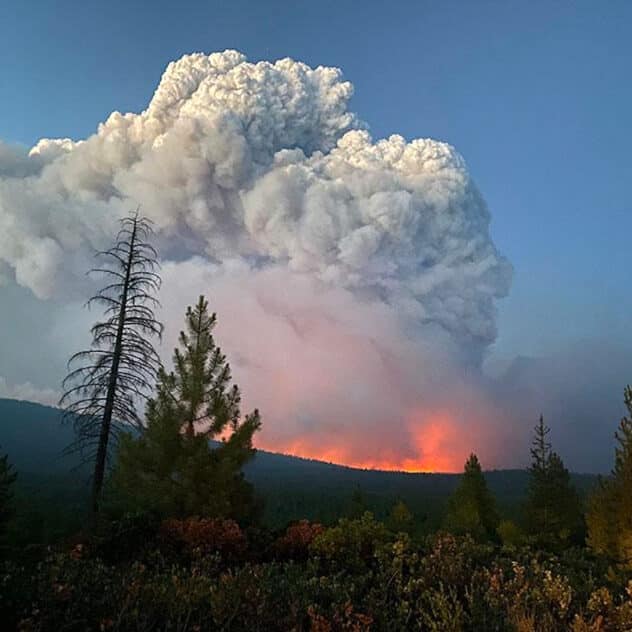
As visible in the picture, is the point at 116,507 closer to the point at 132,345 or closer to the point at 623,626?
the point at 132,345

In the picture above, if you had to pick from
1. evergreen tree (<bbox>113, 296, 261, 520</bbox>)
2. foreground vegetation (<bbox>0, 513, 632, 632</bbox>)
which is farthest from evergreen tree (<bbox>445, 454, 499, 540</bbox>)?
foreground vegetation (<bbox>0, 513, 632, 632</bbox>)

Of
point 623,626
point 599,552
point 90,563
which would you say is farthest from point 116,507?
point 599,552

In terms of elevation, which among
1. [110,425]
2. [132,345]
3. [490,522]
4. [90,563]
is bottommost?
[490,522]

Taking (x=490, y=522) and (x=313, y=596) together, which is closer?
(x=313, y=596)

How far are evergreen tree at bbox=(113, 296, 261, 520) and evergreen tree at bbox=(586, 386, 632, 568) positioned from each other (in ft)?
46.5

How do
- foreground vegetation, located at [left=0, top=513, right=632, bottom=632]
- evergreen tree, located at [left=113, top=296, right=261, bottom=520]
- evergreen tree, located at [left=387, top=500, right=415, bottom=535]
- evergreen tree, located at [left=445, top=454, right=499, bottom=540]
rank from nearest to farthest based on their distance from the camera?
1. foreground vegetation, located at [left=0, top=513, right=632, bottom=632]
2. evergreen tree, located at [left=113, top=296, right=261, bottom=520]
3. evergreen tree, located at [left=387, top=500, right=415, bottom=535]
4. evergreen tree, located at [left=445, top=454, right=499, bottom=540]

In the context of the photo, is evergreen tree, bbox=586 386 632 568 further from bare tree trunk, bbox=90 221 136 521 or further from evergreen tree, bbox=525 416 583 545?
bare tree trunk, bbox=90 221 136 521

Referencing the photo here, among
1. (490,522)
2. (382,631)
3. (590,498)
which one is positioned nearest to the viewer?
(382,631)

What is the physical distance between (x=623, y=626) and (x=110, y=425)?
1765cm

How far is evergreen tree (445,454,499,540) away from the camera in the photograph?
3208cm

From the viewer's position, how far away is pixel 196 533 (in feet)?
37.9

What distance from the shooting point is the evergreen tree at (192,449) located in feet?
58.1

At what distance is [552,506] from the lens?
3200 cm

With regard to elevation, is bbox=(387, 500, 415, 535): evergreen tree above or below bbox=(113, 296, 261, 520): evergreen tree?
below
